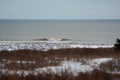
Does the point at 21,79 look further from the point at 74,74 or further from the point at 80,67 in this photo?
the point at 80,67

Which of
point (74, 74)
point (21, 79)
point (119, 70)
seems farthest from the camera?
point (119, 70)

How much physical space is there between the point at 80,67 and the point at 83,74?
2.39 m

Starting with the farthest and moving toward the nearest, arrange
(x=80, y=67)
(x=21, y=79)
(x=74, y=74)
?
(x=80, y=67) < (x=74, y=74) < (x=21, y=79)

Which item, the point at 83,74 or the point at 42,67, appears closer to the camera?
the point at 83,74

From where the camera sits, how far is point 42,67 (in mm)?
14516

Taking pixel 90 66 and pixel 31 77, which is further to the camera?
pixel 90 66

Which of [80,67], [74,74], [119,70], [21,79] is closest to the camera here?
[21,79]

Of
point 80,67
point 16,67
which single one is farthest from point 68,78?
point 16,67

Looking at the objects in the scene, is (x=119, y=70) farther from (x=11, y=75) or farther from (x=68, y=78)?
(x=11, y=75)

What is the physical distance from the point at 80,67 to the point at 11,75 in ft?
12.5

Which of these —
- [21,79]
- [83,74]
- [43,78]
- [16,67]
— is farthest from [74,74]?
[16,67]

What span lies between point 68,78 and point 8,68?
159 inches

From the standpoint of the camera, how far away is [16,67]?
14484 mm

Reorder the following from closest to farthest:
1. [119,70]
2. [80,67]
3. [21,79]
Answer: [21,79]
[119,70]
[80,67]
